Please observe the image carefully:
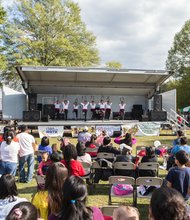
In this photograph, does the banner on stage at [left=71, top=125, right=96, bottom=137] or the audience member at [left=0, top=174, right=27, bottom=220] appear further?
the banner on stage at [left=71, top=125, right=96, bottom=137]

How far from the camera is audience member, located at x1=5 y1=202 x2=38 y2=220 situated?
2.02 metres

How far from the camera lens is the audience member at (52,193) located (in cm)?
296

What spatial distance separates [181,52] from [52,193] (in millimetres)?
39646

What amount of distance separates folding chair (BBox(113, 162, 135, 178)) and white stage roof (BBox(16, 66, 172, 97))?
11.3m

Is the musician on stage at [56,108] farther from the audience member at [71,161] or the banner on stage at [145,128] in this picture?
the audience member at [71,161]

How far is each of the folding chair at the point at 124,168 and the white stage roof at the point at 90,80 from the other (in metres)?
11.3

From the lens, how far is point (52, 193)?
3.00m

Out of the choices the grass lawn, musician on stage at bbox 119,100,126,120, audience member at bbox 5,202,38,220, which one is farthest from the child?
musician on stage at bbox 119,100,126,120

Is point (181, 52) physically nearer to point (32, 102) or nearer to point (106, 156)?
point (32, 102)

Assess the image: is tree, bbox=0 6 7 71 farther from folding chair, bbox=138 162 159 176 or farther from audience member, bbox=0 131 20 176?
folding chair, bbox=138 162 159 176

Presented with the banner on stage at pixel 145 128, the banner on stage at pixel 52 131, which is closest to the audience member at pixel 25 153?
the banner on stage at pixel 52 131

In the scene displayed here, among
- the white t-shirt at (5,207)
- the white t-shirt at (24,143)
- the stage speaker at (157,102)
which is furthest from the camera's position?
the stage speaker at (157,102)

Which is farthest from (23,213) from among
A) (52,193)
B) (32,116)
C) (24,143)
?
(32,116)

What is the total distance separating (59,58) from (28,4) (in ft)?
17.8
